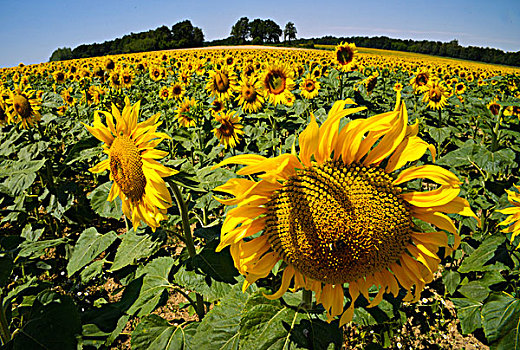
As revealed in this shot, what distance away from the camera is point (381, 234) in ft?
3.40

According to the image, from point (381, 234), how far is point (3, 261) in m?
1.88

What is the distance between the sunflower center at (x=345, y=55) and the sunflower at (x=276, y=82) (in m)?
1.50

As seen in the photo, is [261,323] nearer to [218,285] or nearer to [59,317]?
[218,285]

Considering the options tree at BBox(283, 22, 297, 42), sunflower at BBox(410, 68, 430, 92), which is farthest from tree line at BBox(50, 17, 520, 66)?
sunflower at BBox(410, 68, 430, 92)

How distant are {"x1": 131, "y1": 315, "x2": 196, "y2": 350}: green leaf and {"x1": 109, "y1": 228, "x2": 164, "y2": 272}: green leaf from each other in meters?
0.40

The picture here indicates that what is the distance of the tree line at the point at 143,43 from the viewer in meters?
37.7

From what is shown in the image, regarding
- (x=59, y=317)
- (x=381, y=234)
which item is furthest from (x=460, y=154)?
(x=59, y=317)

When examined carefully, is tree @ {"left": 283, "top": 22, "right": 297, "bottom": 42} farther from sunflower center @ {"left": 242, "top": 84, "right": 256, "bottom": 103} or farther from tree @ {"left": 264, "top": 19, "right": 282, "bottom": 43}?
sunflower center @ {"left": 242, "top": 84, "right": 256, "bottom": 103}

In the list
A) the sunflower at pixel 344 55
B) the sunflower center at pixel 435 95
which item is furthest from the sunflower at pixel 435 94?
the sunflower at pixel 344 55

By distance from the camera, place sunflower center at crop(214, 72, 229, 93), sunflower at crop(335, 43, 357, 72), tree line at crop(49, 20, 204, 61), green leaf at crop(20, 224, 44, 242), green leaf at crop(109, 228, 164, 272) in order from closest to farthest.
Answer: green leaf at crop(109, 228, 164, 272) → green leaf at crop(20, 224, 44, 242) → sunflower center at crop(214, 72, 229, 93) → sunflower at crop(335, 43, 357, 72) → tree line at crop(49, 20, 204, 61)

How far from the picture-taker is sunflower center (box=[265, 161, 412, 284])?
1033 millimetres

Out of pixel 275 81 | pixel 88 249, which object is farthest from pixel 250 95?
pixel 88 249

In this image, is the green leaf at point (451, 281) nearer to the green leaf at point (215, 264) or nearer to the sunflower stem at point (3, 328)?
the green leaf at point (215, 264)

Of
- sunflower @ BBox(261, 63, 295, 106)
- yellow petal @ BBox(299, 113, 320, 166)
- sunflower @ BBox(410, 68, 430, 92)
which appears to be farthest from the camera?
sunflower @ BBox(410, 68, 430, 92)
